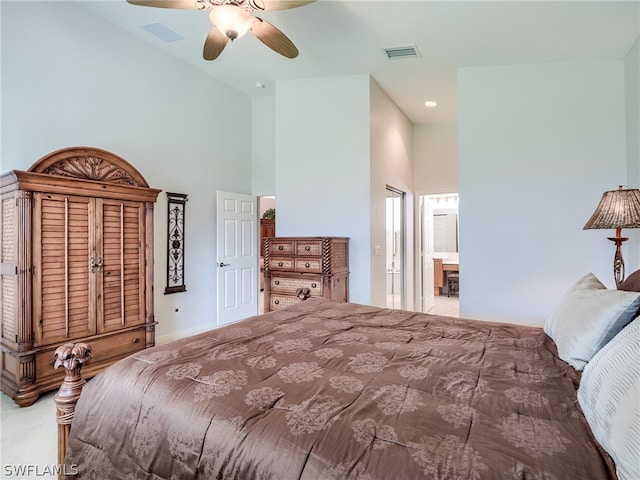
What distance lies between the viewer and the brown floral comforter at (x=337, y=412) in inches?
33.6

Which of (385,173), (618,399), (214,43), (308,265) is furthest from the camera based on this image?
(385,173)

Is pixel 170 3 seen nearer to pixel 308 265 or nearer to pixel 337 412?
pixel 308 265

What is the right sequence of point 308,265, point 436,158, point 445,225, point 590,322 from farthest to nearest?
1. point 445,225
2. point 436,158
3. point 308,265
4. point 590,322

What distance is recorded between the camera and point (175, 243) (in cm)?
450

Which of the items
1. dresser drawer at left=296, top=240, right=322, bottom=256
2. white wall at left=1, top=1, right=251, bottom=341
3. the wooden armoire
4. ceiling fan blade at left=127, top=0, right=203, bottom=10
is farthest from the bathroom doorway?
ceiling fan blade at left=127, top=0, right=203, bottom=10

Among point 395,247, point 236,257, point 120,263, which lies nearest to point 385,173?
point 395,247

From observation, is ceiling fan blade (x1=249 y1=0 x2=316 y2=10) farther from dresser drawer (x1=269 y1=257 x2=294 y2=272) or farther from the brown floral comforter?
dresser drawer (x1=269 y1=257 x2=294 y2=272)

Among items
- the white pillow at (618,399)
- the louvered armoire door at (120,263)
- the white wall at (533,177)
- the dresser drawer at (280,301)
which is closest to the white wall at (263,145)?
the dresser drawer at (280,301)

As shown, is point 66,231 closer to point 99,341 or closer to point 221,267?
point 99,341

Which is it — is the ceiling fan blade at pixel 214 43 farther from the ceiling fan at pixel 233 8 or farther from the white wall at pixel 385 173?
the white wall at pixel 385 173

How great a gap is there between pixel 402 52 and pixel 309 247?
2308mm

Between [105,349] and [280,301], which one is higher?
[280,301]

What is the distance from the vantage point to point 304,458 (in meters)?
0.90

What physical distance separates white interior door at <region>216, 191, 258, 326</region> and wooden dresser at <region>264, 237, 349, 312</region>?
1.19 m
